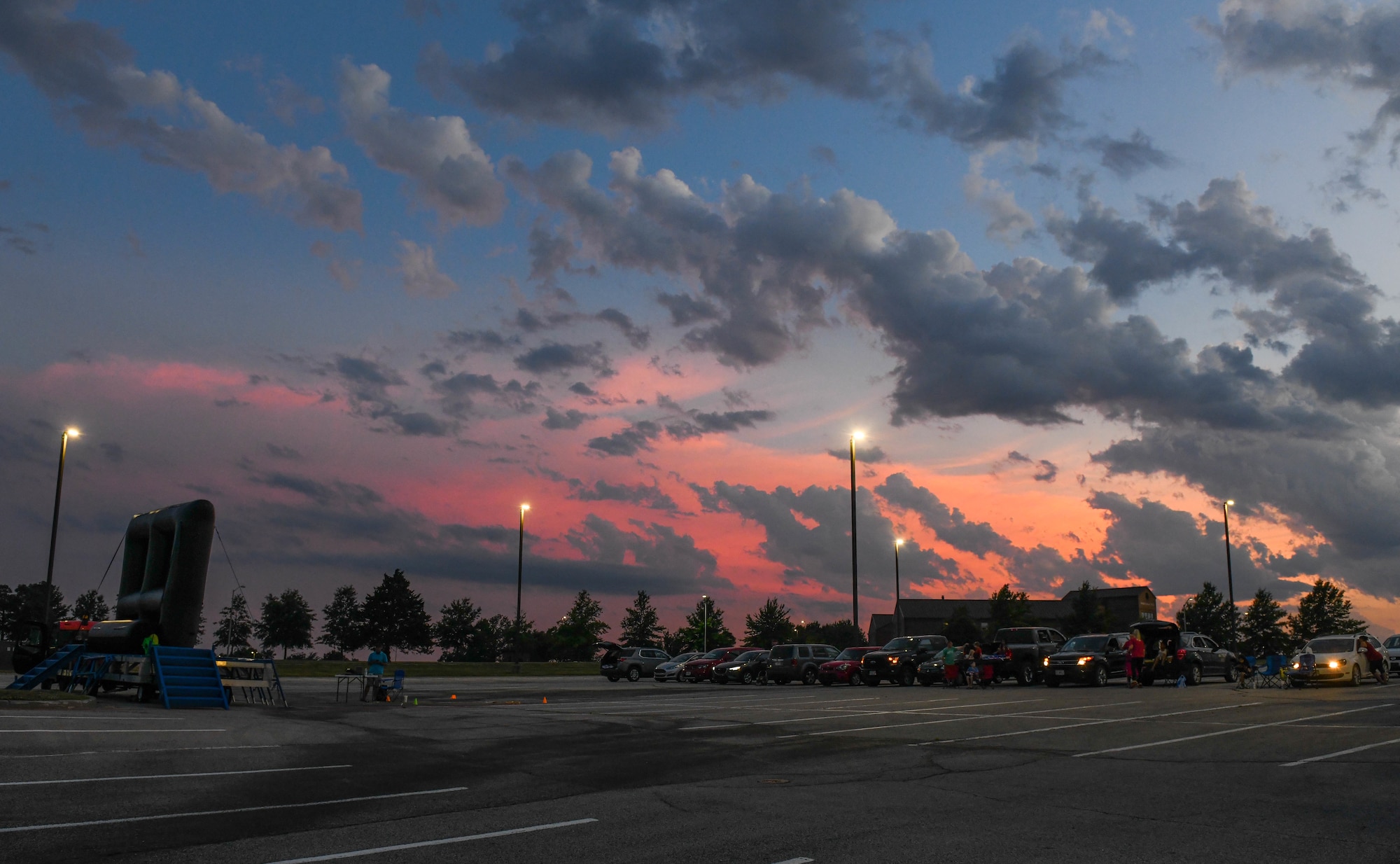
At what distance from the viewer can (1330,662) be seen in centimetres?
2919

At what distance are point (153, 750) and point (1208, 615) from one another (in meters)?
104

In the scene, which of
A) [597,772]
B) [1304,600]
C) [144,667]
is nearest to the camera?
[597,772]

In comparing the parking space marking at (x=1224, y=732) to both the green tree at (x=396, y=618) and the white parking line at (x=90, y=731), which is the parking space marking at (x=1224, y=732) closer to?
the white parking line at (x=90, y=731)

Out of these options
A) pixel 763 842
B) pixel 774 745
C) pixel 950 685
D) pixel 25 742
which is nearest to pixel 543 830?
Result: pixel 763 842

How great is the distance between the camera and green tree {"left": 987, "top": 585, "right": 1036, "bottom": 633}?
90188 mm

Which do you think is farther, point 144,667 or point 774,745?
point 144,667

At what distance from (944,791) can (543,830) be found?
436 centimetres

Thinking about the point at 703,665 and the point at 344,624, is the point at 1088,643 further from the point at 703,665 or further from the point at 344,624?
the point at 344,624

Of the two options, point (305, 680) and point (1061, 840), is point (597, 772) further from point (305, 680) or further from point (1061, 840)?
point (305, 680)

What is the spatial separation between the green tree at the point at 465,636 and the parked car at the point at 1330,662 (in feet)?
382

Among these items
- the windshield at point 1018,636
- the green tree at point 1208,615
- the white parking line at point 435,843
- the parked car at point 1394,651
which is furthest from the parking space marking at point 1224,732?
the green tree at point 1208,615

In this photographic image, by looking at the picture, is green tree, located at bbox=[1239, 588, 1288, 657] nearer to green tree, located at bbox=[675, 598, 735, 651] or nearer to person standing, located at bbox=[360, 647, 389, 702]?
green tree, located at bbox=[675, 598, 735, 651]

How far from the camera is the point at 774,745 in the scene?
14352 millimetres

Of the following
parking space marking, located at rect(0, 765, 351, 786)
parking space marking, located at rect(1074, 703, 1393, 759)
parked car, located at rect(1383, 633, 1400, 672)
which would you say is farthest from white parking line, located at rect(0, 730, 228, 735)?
parked car, located at rect(1383, 633, 1400, 672)
